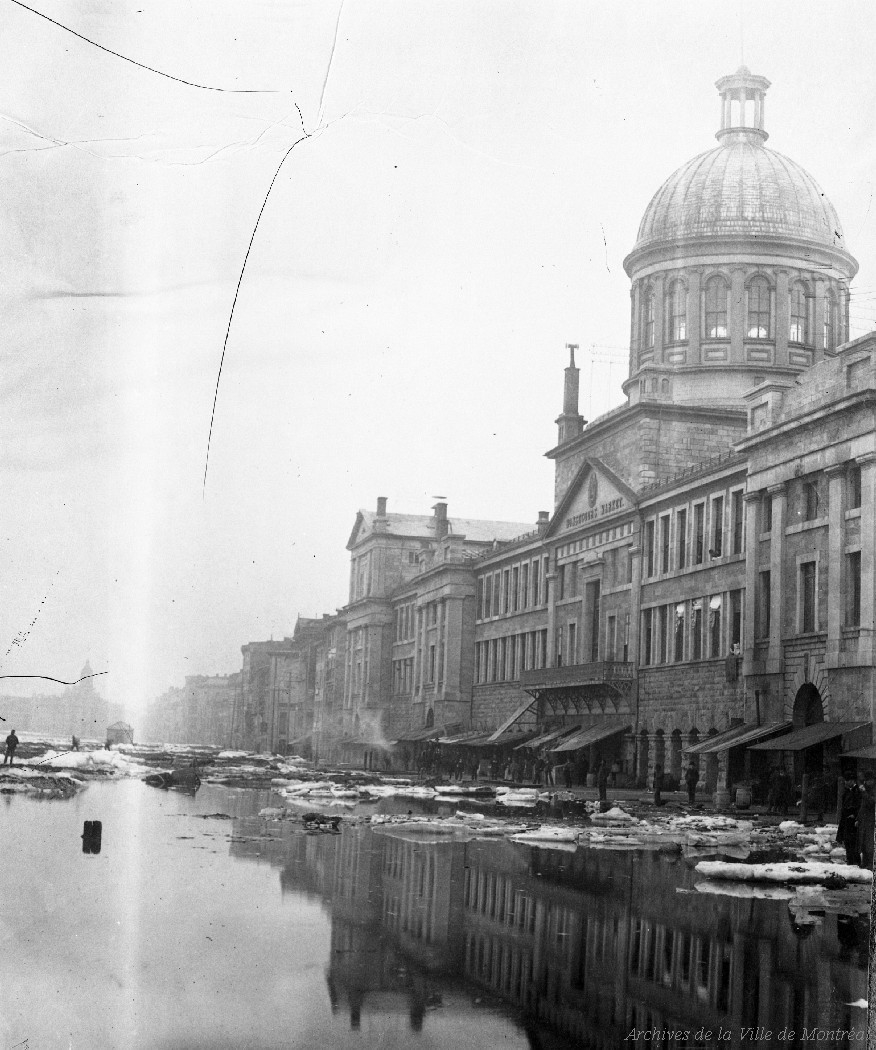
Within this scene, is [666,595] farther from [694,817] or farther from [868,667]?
[694,817]

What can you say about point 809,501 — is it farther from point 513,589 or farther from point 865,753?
point 513,589

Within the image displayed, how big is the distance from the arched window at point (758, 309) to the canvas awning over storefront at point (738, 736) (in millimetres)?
21521

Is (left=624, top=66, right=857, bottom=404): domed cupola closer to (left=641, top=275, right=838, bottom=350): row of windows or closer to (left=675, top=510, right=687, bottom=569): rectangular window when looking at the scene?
(left=641, top=275, right=838, bottom=350): row of windows

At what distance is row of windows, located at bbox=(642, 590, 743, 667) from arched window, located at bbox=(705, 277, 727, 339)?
13823mm

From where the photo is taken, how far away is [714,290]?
5797cm

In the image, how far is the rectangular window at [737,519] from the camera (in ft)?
139

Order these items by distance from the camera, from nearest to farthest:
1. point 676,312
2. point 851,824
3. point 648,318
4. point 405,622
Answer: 1. point 851,824
2. point 676,312
3. point 648,318
4. point 405,622

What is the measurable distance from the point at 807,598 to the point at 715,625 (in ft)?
22.9

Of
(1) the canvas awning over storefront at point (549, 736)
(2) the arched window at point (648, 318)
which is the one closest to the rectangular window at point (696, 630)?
(1) the canvas awning over storefront at point (549, 736)

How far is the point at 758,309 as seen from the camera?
188 ft

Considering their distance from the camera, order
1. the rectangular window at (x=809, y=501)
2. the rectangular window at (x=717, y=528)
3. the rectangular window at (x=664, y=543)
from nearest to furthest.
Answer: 1. the rectangular window at (x=809, y=501)
2. the rectangular window at (x=717, y=528)
3. the rectangular window at (x=664, y=543)

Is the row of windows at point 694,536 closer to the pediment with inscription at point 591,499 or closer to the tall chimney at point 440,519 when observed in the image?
the pediment with inscription at point 591,499

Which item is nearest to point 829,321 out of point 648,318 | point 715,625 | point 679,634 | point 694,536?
point 648,318

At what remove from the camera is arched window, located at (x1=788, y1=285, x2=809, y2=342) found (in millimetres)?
57406
